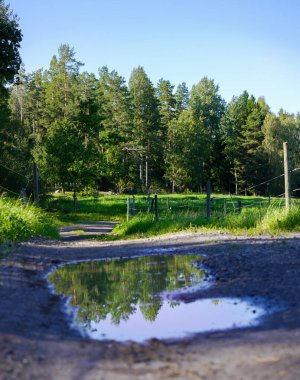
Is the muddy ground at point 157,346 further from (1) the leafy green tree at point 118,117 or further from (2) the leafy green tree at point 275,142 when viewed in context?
(2) the leafy green tree at point 275,142

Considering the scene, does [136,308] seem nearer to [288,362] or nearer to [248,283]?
[248,283]

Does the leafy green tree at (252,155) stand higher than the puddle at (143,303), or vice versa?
the leafy green tree at (252,155)

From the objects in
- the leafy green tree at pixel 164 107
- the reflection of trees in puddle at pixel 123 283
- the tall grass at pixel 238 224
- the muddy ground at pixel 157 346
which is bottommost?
the reflection of trees in puddle at pixel 123 283

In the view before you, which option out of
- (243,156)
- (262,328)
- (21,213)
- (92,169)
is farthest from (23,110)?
(262,328)

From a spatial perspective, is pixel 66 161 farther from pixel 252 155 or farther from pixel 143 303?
pixel 252 155

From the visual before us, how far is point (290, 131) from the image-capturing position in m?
79.8

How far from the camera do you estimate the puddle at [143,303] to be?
4480mm

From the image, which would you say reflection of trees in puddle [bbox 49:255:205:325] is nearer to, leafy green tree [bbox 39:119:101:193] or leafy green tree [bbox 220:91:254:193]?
leafy green tree [bbox 39:119:101:193]

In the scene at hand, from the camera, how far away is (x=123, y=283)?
6.85 meters

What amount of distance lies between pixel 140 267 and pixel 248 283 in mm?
2641

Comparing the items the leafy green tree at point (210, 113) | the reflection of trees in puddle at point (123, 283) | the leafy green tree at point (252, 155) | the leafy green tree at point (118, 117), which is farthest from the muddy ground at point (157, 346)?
the leafy green tree at point (252, 155)

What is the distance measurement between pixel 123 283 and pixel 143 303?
131 cm

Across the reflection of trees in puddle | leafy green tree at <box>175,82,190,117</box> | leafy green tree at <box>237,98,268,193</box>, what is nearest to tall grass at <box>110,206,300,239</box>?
the reflection of trees in puddle

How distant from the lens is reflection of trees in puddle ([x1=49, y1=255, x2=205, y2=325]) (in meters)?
5.29
